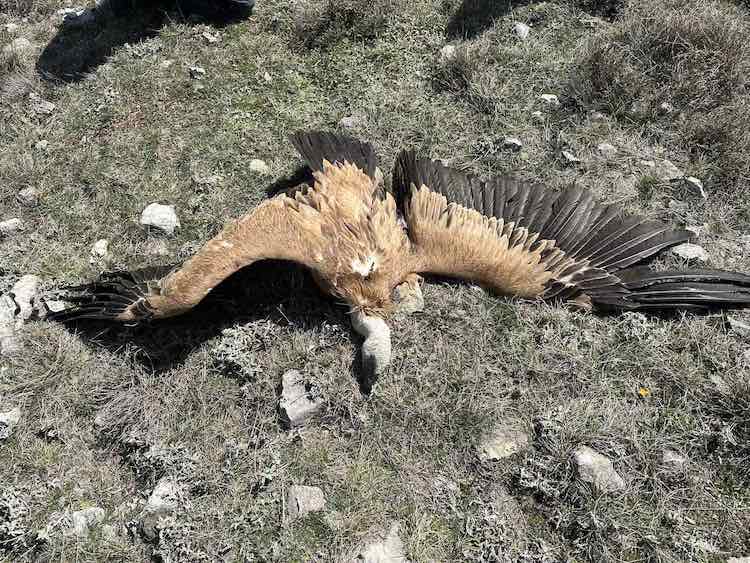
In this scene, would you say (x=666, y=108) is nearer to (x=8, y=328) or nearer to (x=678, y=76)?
(x=678, y=76)

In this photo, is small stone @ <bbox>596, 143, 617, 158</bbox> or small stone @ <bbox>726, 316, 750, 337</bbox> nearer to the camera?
small stone @ <bbox>726, 316, 750, 337</bbox>

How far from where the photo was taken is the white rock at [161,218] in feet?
15.7

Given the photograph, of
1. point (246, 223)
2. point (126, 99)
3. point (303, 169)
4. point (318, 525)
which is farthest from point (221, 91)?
point (318, 525)

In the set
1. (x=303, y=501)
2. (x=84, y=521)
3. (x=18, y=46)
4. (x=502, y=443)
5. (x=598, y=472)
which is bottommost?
(x=84, y=521)

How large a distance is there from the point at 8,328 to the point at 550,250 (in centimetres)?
434

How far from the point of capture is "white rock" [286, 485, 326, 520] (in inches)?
140

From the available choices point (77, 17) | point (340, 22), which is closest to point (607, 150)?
point (340, 22)

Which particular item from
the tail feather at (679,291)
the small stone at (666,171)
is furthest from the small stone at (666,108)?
the tail feather at (679,291)

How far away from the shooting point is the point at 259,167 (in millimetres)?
5152

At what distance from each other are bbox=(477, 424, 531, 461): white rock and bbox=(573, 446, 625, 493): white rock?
1.18 feet

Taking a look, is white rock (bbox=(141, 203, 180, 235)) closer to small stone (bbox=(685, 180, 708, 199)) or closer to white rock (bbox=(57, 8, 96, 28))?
white rock (bbox=(57, 8, 96, 28))

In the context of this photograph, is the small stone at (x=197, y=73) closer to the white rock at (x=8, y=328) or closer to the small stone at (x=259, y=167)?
the small stone at (x=259, y=167)

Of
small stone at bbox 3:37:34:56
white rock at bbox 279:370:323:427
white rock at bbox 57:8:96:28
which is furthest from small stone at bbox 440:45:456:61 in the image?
small stone at bbox 3:37:34:56

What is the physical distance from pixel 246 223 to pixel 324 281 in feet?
2.35
